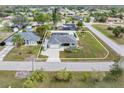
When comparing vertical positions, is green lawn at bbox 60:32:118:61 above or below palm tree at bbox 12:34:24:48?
below

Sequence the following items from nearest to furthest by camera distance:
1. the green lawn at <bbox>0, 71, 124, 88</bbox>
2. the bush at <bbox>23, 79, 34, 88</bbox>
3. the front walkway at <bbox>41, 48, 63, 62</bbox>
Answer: the bush at <bbox>23, 79, 34, 88</bbox>, the green lawn at <bbox>0, 71, 124, 88</bbox>, the front walkway at <bbox>41, 48, 63, 62</bbox>

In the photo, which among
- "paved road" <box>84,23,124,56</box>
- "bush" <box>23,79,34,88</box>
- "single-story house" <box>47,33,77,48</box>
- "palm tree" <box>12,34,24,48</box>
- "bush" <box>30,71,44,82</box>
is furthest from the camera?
"palm tree" <box>12,34,24,48</box>

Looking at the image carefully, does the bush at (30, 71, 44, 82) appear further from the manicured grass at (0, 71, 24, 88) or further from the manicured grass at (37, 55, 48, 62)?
the manicured grass at (37, 55, 48, 62)

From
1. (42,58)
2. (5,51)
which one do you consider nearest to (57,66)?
(42,58)

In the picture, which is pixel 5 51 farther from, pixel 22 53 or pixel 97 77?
pixel 97 77

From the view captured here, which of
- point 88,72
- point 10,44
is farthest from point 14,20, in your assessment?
point 88,72

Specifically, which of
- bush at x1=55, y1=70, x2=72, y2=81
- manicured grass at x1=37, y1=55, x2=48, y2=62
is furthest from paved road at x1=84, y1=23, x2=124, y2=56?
bush at x1=55, y1=70, x2=72, y2=81
